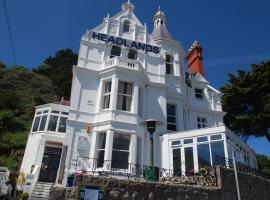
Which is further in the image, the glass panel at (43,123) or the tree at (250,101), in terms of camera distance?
the tree at (250,101)

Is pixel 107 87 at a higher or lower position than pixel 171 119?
higher

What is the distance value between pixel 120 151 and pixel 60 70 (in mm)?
35471

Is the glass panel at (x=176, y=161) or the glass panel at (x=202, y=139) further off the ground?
Result: the glass panel at (x=202, y=139)

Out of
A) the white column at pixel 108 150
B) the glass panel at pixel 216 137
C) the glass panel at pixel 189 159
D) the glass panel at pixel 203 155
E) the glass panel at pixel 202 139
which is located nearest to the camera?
the white column at pixel 108 150

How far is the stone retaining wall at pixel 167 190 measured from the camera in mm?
9359

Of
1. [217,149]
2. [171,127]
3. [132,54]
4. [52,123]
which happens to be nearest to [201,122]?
[171,127]

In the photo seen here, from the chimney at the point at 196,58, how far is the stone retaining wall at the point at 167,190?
57.6 feet

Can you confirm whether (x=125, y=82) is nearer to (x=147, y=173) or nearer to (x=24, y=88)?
(x=147, y=173)

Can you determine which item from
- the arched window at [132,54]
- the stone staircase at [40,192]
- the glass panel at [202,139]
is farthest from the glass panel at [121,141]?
the arched window at [132,54]

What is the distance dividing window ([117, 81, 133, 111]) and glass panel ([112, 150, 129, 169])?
2979 mm

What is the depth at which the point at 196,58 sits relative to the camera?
1184 inches

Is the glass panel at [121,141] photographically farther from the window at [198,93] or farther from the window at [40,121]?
the window at [198,93]

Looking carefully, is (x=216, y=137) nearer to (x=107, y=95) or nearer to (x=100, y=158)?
(x=100, y=158)

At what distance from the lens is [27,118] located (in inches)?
1242
